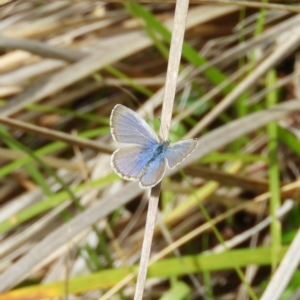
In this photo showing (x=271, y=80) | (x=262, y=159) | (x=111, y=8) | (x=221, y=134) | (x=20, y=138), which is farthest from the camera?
(x=111, y=8)

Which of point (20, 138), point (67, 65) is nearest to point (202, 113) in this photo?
point (67, 65)

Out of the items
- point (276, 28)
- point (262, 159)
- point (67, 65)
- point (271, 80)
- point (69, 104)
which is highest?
point (67, 65)

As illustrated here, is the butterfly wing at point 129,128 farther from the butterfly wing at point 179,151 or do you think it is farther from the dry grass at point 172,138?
the dry grass at point 172,138

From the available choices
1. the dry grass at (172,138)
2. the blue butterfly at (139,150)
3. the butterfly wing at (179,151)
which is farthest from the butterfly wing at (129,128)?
the dry grass at (172,138)

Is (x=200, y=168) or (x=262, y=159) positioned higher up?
(x=200, y=168)

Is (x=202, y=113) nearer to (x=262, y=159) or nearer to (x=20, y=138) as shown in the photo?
(x=262, y=159)

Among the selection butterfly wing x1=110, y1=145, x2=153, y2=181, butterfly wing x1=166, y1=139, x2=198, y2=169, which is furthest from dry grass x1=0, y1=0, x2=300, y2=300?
butterfly wing x1=166, y1=139, x2=198, y2=169

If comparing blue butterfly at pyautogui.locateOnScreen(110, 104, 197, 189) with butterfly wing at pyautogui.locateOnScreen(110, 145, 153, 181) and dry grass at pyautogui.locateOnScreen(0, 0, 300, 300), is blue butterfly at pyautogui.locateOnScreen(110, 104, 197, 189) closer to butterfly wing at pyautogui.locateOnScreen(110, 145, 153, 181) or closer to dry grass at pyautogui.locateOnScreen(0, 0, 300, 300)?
butterfly wing at pyautogui.locateOnScreen(110, 145, 153, 181)

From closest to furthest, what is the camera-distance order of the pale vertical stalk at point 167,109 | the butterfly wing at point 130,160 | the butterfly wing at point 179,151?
the pale vertical stalk at point 167,109 → the butterfly wing at point 179,151 → the butterfly wing at point 130,160
